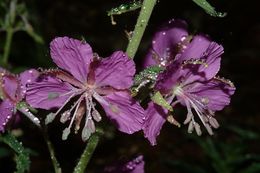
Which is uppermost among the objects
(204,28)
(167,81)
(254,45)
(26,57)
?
(167,81)

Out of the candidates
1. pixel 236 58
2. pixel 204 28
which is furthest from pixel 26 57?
pixel 236 58

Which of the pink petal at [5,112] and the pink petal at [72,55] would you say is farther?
the pink petal at [5,112]

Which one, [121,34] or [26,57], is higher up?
[26,57]

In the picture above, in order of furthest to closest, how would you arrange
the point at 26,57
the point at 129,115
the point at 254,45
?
the point at 254,45
the point at 26,57
the point at 129,115

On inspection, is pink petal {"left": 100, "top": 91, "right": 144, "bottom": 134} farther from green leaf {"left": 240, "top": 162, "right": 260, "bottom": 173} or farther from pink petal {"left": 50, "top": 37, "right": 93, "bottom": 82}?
green leaf {"left": 240, "top": 162, "right": 260, "bottom": 173}

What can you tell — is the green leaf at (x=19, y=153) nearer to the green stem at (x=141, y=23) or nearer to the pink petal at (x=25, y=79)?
the pink petal at (x=25, y=79)

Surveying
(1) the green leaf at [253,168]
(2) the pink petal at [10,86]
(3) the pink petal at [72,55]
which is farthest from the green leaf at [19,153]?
(1) the green leaf at [253,168]

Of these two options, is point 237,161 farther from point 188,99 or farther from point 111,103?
point 111,103

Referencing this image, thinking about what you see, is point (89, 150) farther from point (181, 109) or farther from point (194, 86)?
point (181, 109)
